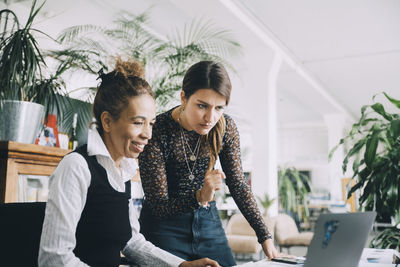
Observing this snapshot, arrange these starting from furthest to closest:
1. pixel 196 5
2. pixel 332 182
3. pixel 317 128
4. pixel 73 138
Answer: pixel 317 128 < pixel 332 182 < pixel 196 5 < pixel 73 138

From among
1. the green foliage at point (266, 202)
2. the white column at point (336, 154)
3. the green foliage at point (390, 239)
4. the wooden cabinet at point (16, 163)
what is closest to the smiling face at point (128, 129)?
the wooden cabinet at point (16, 163)

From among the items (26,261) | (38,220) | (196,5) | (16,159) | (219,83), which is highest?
(196,5)

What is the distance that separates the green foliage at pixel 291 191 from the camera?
23.5 feet

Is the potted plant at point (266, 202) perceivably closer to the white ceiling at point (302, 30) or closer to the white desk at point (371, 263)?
the white ceiling at point (302, 30)

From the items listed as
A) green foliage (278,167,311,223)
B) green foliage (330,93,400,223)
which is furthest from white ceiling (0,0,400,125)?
green foliage (330,93,400,223)

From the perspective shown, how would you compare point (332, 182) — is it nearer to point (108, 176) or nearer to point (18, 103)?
point (18, 103)

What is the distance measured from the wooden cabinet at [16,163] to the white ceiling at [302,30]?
1.36m

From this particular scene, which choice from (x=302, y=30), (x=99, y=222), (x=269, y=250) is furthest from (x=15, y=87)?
(x=302, y=30)

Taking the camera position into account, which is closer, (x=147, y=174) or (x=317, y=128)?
(x=147, y=174)

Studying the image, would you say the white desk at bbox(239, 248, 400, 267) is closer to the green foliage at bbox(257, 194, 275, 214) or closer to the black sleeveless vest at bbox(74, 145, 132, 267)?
the black sleeveless vest at bbox(74, 145, 132, 267)

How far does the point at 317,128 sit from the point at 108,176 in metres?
12.0

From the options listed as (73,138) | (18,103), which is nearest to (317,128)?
(73,138)

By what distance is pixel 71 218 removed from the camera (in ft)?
3.17

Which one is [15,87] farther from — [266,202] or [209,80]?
[266,202]
